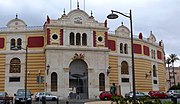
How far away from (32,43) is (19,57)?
2.93 metres

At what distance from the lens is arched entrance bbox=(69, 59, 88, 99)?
45.9 meters

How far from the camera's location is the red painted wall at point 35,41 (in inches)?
1834

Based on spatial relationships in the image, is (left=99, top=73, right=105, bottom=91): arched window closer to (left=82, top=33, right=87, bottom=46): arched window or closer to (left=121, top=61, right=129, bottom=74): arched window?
(left=82, top=33, right=87, bottom=46): arched window

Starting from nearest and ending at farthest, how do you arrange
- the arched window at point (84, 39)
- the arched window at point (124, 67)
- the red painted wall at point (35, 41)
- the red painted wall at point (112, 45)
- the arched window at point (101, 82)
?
the arched window at point (101, 82) < the arched window at point (84, 39) < the red painted wall at point (35, 41) < the red painted wall at point (112, 45) < the arched window at point (124, 67)

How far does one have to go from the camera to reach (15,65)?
1821 inches

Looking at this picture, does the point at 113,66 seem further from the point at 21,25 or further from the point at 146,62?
the point at 21,25

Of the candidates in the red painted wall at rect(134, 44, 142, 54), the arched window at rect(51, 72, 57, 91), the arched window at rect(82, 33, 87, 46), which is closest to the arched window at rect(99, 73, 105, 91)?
the arched window at rect(82, 33, 87, 46)

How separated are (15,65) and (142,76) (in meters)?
21.8

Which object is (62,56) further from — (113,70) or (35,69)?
(113,70)

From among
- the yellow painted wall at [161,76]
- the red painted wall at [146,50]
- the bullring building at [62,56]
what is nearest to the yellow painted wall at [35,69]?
the bullring building at [62,56]

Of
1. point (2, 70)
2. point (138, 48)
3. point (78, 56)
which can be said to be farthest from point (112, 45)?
point (2, 70)

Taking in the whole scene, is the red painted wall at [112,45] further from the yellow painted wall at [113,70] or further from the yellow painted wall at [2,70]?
the yellow painted wall at [2,70]

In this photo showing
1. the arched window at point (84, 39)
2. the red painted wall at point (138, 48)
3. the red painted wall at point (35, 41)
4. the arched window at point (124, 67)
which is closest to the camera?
the arched window at point (84, 39)

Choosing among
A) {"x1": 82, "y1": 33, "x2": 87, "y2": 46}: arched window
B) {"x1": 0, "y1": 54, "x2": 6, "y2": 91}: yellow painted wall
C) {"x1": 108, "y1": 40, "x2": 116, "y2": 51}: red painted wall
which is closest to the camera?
{"x1": 0, "y1": 54, "x2": 6, "y2": 91}: yellow painted wall
